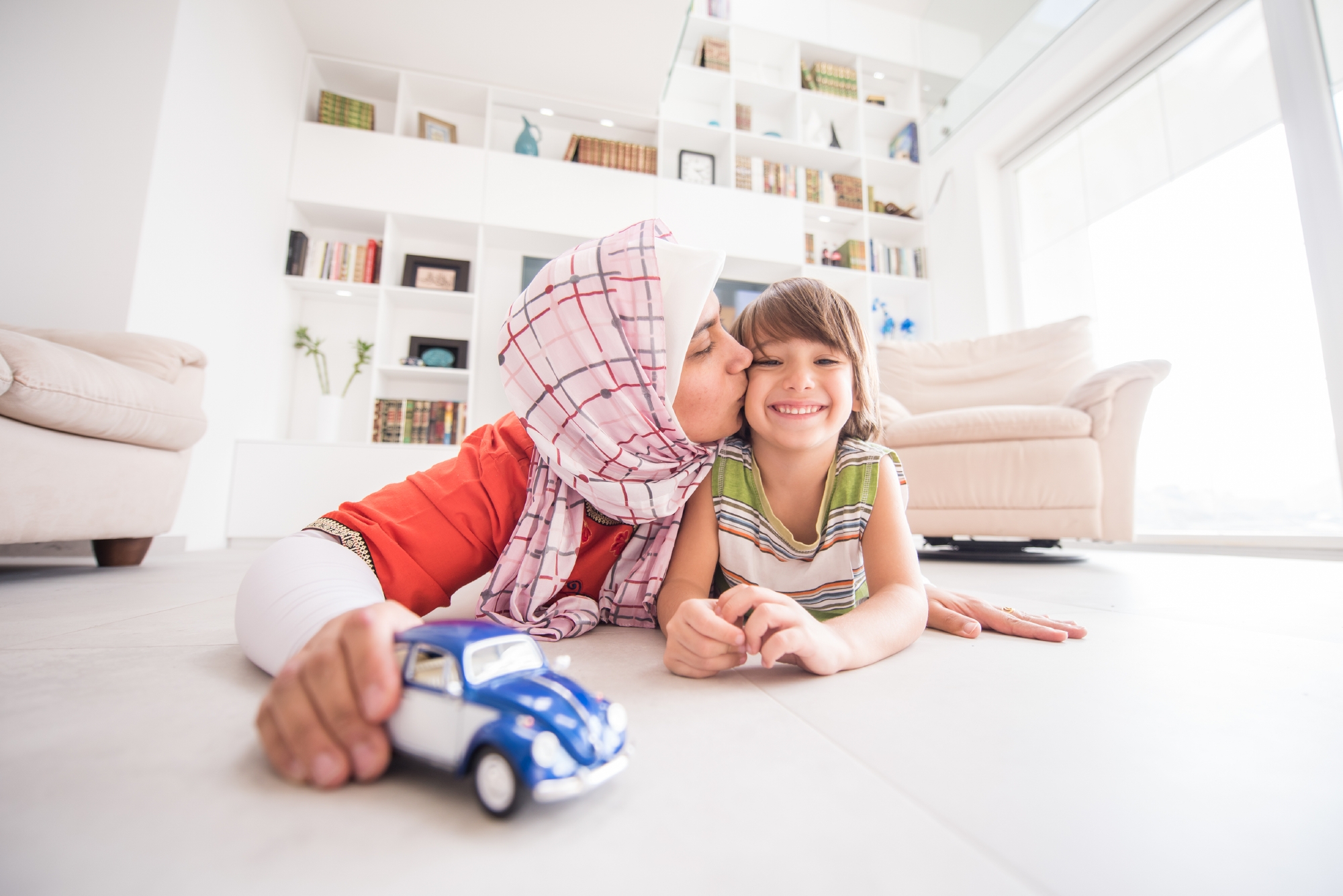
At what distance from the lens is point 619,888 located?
27 centimetres

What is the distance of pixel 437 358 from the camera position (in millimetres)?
3195

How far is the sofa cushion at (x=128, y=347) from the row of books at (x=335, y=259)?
1.53 m

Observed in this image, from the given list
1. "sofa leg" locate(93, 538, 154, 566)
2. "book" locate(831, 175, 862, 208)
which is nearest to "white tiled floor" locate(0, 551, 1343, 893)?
"sofa leg" locate(93, 538, 154, 566)

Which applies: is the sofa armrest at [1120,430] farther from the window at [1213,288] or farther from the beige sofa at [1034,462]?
the window at [1213,288]

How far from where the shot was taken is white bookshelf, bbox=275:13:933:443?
10.2 feet

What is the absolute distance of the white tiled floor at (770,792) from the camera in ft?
0.91

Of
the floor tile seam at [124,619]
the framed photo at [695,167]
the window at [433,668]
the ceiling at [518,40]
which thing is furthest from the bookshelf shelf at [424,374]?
the window at [433,668]

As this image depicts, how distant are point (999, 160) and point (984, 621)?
393cm

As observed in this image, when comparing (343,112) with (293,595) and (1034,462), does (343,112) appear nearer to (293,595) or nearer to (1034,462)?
(293,595)

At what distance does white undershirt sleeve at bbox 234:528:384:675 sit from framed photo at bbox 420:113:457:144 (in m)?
3.31

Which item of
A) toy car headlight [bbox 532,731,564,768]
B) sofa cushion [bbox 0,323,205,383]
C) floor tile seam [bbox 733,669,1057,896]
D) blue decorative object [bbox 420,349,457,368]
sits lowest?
floor tile seam [bbox 733,669,1057,896]

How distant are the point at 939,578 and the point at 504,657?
4.94 ft

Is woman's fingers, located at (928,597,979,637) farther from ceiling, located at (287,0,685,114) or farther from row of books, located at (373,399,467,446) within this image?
ceiling, located at (287,0,685,114)

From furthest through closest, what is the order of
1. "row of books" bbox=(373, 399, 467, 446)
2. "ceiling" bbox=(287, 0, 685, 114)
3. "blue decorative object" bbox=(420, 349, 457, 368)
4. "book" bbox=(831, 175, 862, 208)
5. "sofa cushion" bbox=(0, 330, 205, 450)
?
"book" bbox=(831, 175, 862, 208) < "blue decorative object" bbox=(420, 349, 457, 368) < "row of books" bbox=(373, 399, 467, 446) < "ceiling" bbox=(287, 0, 685, 114) < "sofa cushion" bbox=(0, 330, 205, 450)
